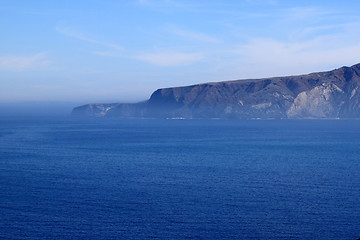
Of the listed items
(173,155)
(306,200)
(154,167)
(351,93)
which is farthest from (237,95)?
(306,200)

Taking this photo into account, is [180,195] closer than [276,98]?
Yes

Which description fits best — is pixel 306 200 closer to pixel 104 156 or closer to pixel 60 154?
pixel 104 156

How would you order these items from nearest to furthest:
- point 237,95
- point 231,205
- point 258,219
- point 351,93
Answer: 1. point 258,219
2. point 231,205
3. point 351,93
4. point 237,95

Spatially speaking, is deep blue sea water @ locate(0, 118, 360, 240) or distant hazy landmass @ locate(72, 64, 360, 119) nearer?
deep blue sea water @ locate(0, 118, 360, 240)

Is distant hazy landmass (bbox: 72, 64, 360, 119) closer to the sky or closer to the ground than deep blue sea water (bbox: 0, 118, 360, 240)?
closer to the sky
